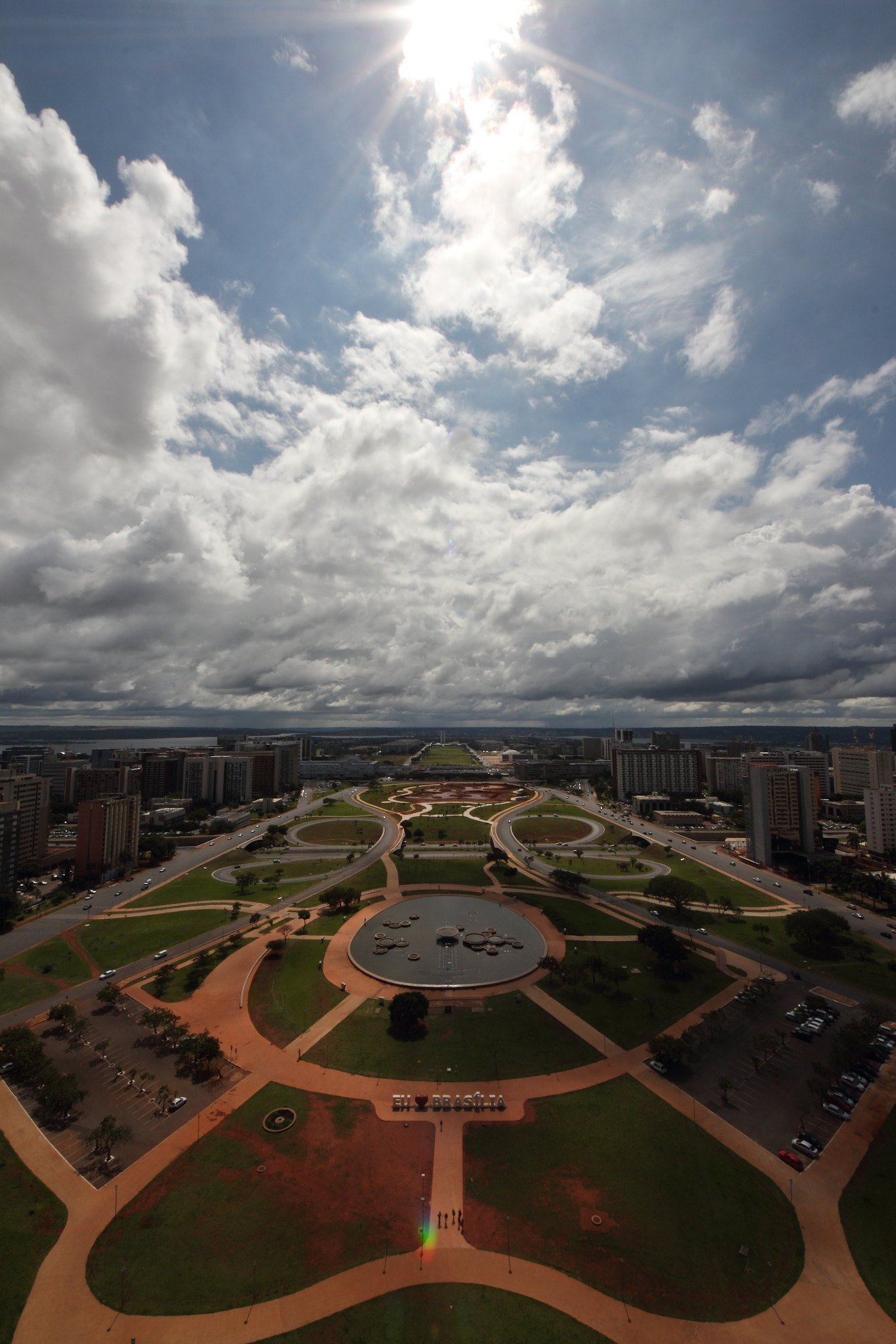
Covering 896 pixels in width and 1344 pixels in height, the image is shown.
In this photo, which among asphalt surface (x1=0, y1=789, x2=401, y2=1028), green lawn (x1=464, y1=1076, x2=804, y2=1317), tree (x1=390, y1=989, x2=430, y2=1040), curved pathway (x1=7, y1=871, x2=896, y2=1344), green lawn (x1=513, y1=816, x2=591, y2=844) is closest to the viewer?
curved pathway (x1=7, y1=871, x2=896, y2=1344)

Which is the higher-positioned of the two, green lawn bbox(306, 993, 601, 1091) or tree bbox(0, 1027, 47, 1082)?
tree bbox(0, 1027, 47, 1082)

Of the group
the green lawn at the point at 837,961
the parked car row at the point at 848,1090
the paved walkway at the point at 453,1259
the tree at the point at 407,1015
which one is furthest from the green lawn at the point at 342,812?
the parked car row at the point at 848,1090

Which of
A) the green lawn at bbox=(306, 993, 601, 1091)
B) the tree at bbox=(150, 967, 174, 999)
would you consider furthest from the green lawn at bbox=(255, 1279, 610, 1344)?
the tree at bbox=(150, 967, 174, 999)

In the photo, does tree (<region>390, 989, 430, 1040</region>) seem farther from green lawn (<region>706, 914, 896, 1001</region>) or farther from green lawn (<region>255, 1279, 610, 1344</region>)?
green lawn (<region>706, 914, 896, 1001</region>)

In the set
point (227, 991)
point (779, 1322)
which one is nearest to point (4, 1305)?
point (227, 991)

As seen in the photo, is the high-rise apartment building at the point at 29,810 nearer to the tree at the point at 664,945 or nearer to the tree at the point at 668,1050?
the tree at the point at 664,945

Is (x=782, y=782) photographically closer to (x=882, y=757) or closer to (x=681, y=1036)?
(x=882, y=757)
